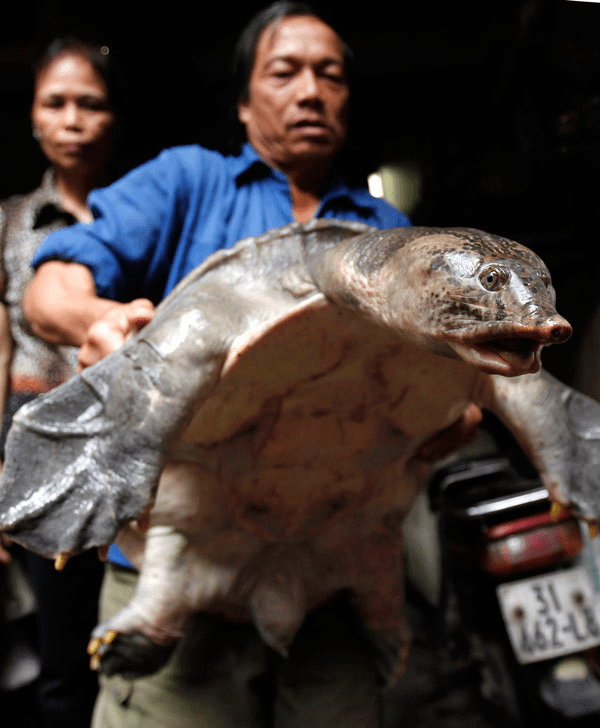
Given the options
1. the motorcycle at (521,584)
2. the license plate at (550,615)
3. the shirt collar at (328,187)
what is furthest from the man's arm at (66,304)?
the license plate at (550,615)

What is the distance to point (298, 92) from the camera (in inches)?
40.7

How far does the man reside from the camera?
3.12 feet

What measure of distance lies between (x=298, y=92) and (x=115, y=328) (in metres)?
0.55

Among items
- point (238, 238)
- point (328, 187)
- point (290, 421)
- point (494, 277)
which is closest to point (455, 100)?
point (328, 187)

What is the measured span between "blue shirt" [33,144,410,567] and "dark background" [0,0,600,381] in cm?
19

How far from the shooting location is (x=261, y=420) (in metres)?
0.80

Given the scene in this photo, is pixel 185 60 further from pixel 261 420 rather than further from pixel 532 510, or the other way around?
pixel 532 510

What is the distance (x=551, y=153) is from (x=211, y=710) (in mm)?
1270

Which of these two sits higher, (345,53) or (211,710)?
(345,53)

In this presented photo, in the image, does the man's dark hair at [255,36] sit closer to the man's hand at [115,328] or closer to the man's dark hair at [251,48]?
the man's dark hair at [251,48]

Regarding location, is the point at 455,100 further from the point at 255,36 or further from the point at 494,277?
the point at 494,277

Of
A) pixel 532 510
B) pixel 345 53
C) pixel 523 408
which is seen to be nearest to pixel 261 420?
pixel 523 408

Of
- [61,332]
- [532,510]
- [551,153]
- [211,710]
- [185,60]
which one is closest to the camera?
[61,332]

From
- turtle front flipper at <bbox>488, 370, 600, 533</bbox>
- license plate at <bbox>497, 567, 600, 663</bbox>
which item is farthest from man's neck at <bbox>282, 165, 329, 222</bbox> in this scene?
license plate at <bbox>497, 567, 600, 663</bbox>
